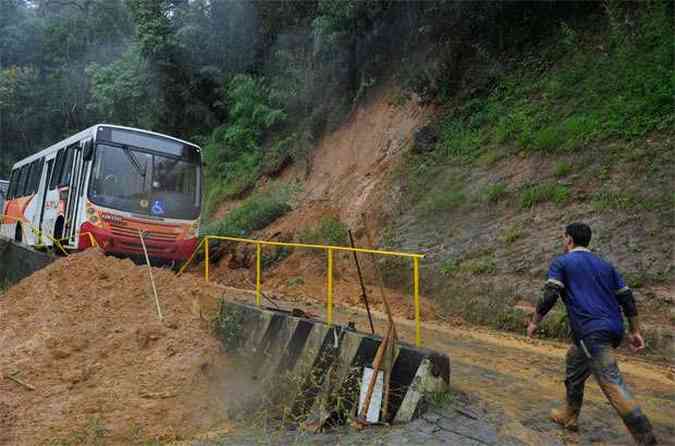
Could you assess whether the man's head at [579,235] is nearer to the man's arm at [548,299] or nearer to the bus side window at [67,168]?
the man's arm at [548,299]

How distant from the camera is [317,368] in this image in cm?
670

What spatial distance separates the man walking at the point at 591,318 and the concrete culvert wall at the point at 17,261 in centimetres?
1040

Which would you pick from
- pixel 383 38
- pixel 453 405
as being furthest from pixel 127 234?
pixel 383 38

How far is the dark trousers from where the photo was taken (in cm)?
438

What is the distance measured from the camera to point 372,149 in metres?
16.6

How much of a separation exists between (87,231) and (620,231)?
9722 millimetres

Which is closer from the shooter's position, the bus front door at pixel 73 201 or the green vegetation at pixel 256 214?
the bus front door at pixel 73 201

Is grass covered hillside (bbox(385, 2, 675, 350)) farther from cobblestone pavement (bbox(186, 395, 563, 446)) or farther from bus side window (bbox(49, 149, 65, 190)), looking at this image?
bus side window (bbox(49, 149, 65, 190))

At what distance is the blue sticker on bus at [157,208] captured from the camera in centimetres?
Answer: 1214

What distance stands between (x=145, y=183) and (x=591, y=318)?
9.84 meters

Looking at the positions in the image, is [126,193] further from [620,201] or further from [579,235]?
[579,235]

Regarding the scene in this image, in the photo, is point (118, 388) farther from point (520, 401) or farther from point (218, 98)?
point (218, 98)

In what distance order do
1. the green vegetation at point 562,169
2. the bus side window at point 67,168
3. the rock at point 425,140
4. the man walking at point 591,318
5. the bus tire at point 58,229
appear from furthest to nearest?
the rock at point 425,140 < the bus side window at point 67,168 < the bus tire at point 58,229 < the green vegetation at point 562,169 < the man walking at point 591,318

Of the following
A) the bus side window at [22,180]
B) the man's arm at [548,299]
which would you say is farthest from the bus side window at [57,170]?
the man's arm at [548,299]
